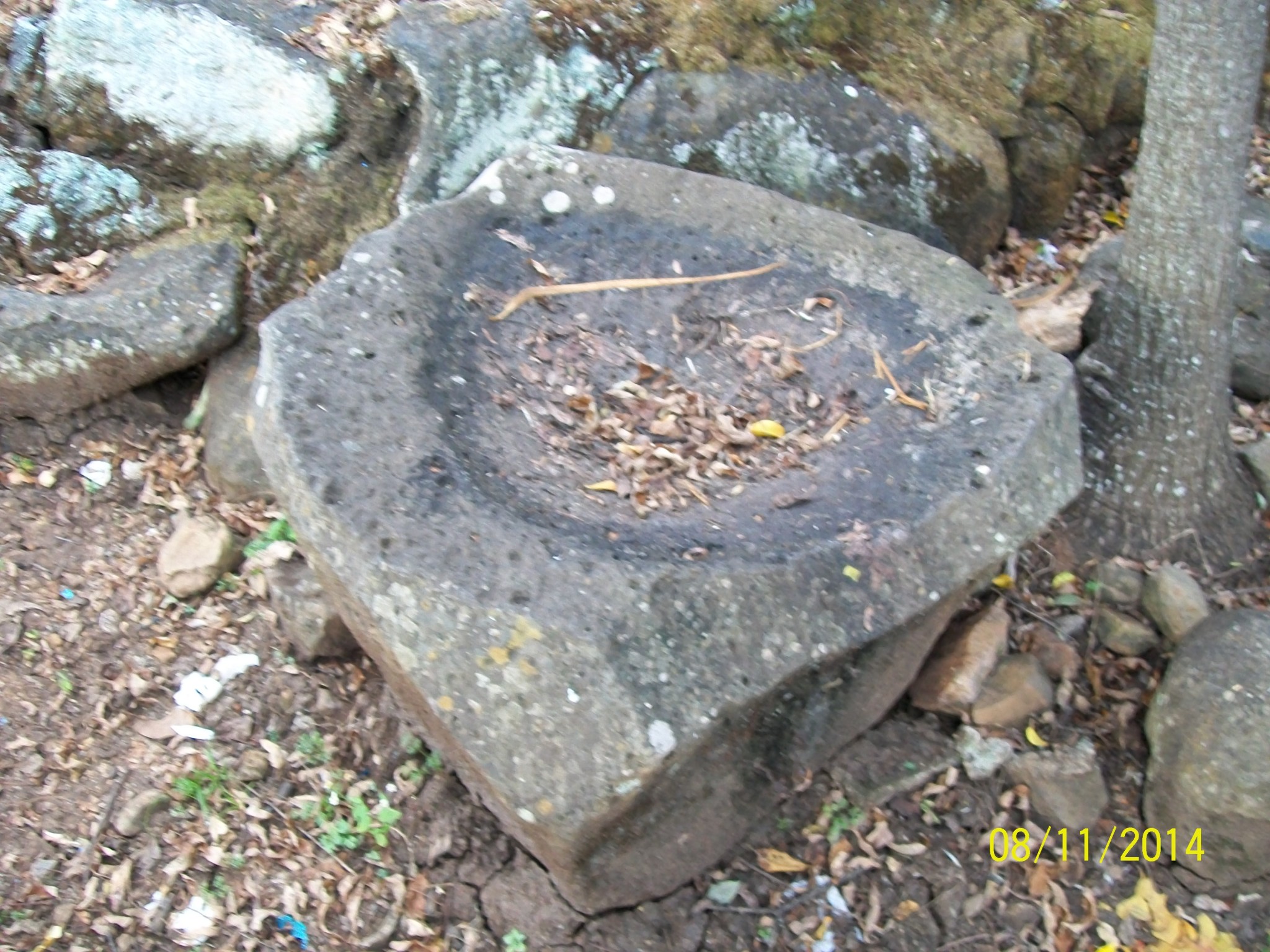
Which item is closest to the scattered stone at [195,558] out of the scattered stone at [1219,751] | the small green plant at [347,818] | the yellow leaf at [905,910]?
the small green plant at [347,818]

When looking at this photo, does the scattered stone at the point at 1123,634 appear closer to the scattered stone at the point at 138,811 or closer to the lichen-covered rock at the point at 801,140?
the lichen-covered rock at the point at 801,140

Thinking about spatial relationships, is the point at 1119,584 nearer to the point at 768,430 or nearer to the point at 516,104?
the point at 768,430

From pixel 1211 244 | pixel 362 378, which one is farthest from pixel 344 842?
pixel 1211 244

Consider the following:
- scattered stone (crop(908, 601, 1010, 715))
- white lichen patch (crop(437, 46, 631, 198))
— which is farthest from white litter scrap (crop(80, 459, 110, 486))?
scattered stone (crop(908, 601, 1010, 715))

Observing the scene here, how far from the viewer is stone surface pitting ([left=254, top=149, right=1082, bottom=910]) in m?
2.14

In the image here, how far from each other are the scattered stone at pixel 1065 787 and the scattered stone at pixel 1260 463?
1.23 m

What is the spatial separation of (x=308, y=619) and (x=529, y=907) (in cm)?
108

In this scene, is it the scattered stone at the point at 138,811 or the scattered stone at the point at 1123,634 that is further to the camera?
the scattered stone at the point at 1123,634

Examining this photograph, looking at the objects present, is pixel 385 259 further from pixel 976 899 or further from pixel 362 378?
pixel 976 899

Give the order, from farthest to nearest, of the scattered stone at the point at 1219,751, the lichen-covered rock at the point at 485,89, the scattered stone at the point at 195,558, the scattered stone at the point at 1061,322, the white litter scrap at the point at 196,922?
the lichen-covered rock at the point at 485,89, the scattered stone at the point at 1061,322, the scattered stone at the point at 195,558, the scattered stone at the point at 1219,751, the white litter scrap at the point at 196,922

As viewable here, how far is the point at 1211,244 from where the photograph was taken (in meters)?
3.14

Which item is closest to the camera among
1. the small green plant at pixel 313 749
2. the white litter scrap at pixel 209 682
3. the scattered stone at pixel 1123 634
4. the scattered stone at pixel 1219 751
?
the scattered stone at pixel 1219 751

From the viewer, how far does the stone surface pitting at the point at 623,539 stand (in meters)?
2.14

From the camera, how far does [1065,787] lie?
304 cm
